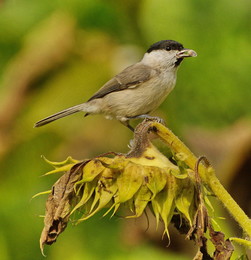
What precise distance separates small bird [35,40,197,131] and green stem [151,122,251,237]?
51.0 inches

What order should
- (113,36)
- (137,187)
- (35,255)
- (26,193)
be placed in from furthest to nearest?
(113,36) < (26,193) < (35,255) < (137,187)

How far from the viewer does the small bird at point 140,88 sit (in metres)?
3.60

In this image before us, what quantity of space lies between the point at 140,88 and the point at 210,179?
156 centimetres

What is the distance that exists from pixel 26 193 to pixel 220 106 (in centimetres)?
229

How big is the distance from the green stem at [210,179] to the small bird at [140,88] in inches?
51.0

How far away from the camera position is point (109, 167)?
7.22ft

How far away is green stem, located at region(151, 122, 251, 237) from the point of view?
6.88 feet

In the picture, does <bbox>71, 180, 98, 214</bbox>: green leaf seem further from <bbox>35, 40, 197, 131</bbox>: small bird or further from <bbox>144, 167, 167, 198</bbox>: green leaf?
<bbox>35, 40, 197, 131</bbox>: small bird

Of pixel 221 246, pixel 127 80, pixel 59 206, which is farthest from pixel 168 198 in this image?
pixel 127 80

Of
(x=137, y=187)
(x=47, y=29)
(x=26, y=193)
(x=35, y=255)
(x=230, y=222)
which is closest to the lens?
(x=137, y=187)

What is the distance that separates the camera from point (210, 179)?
217 cm

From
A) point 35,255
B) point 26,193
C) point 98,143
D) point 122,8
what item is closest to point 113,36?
point 122,8

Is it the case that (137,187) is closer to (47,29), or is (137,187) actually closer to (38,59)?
(38,59)

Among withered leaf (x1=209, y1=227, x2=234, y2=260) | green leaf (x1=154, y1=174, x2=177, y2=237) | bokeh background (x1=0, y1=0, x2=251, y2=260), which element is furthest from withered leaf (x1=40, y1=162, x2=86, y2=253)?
bokeh background (x1=0, y1=0, x2=251, y2=260)
